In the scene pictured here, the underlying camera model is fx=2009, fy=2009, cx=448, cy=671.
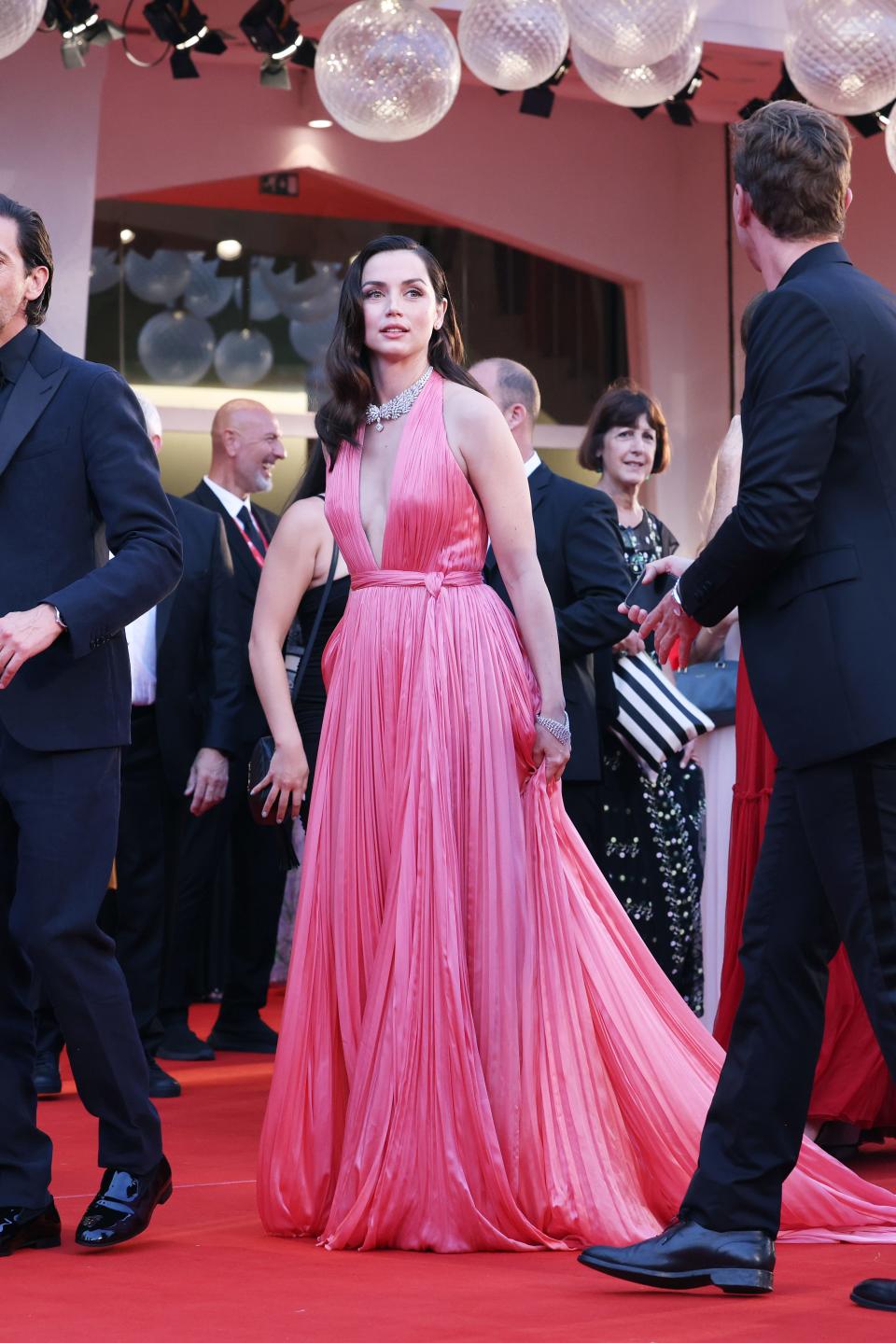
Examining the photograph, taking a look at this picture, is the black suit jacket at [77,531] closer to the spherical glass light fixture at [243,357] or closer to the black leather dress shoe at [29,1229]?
the black leather dress shoe at [29,1229]

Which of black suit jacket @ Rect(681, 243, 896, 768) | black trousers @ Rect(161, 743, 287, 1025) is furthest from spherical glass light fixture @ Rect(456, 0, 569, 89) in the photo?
black suit jacket @ Rect(681, 243, 896, 768)

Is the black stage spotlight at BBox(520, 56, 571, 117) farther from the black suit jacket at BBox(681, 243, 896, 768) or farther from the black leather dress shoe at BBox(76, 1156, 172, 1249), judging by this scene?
the black leather dress shoe at BBox(76, 1156, 172, 1249)

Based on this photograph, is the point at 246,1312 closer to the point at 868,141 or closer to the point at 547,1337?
the point at 547,1337

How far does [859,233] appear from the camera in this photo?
1045 cm

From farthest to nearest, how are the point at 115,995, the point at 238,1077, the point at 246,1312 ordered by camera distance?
the point at 238,1077 < the point at 115,995 < the point at 246,1312

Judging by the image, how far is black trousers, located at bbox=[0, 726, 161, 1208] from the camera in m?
2.97

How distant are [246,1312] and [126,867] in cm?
263

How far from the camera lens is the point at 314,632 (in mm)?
4270

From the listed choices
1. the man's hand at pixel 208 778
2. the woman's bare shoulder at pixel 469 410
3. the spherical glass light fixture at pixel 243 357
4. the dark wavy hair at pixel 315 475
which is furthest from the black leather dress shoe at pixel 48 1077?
the spherical glass light fixture at pixel 243 357

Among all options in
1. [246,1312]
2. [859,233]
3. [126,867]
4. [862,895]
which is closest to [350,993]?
[246,1312]

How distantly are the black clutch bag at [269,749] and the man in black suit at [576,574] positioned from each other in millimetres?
391

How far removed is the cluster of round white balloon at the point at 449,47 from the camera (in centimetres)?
583

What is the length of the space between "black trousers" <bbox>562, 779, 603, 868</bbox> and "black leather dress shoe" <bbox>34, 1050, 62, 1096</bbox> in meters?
1.49

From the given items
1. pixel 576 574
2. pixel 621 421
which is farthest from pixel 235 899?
pixel 576 574
